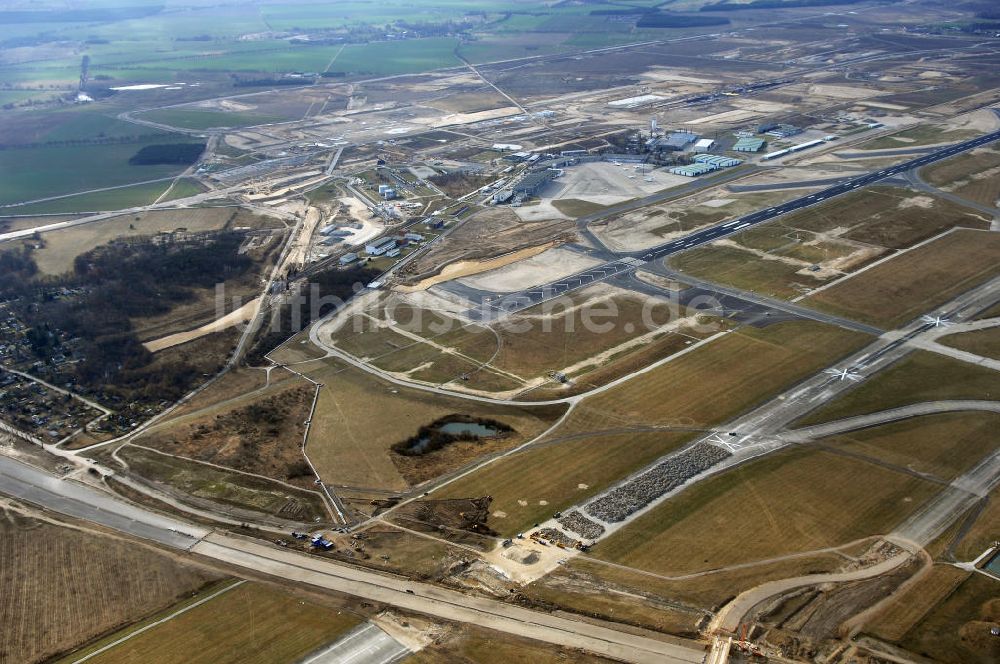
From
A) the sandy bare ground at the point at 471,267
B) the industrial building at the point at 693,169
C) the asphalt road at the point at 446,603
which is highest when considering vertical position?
the industrial building at the point at 693,169

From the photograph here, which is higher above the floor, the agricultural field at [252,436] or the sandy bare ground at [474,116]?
the sandy bare ground at [474,116]

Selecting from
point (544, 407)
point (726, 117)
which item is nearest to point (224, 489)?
point (544, 407)

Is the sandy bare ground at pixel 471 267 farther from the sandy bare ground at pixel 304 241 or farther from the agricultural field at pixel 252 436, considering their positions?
the agricultural field at pixel 252 436

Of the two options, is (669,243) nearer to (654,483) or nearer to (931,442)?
(931,442)

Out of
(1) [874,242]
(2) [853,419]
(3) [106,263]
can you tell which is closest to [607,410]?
(2) [853,419]

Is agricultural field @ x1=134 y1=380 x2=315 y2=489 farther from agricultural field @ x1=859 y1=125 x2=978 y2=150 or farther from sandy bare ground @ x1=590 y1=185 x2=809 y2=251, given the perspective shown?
agricultural field @ x1=859 y1=125 x2=978 y2=150

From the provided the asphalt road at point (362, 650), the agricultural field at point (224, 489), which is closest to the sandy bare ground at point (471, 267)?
the agricultural field at point (224, 489)

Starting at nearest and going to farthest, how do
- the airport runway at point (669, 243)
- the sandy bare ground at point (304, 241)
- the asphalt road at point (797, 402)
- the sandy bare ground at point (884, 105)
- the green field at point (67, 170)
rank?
the asphalt road at point (797, 402) → the airport runway at point (669, 243) → the sandy bare ground at point (304, 241) → the green field at point (67, 170) → the sandy bare ground at point (884, 105)

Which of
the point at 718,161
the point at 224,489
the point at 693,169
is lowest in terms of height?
the point at 224,489
